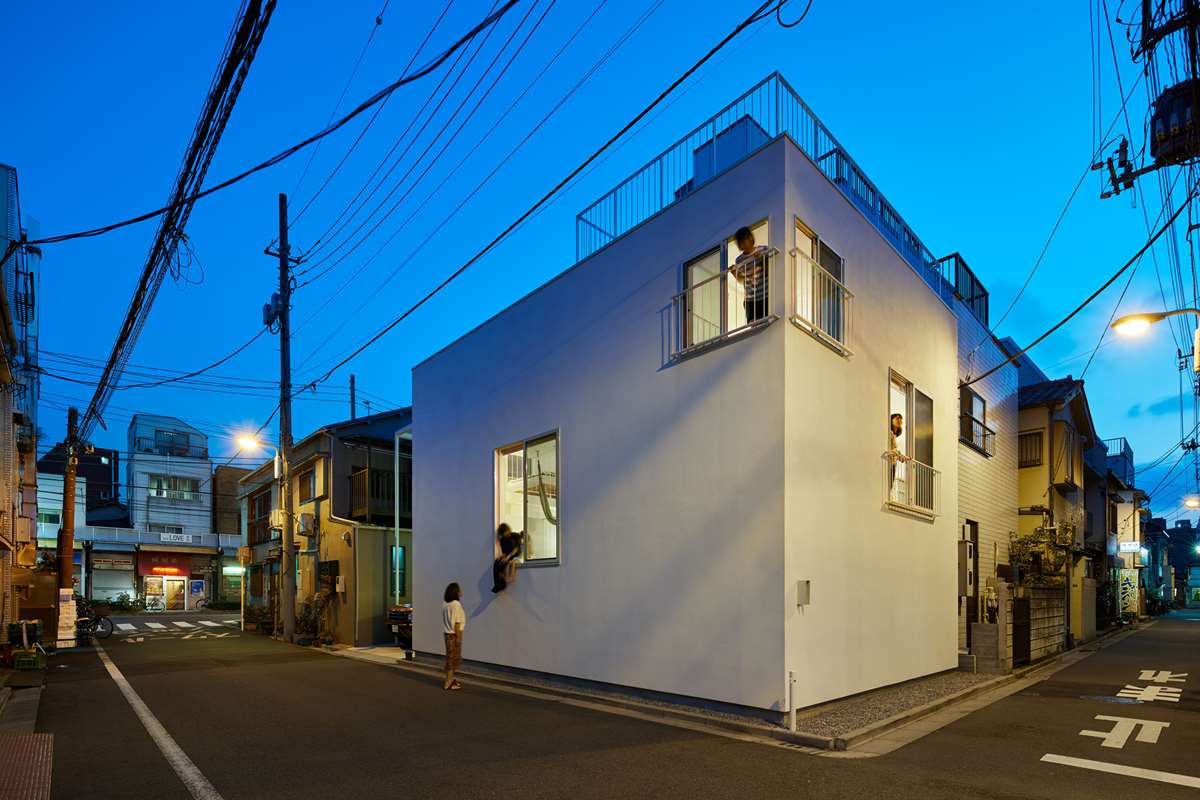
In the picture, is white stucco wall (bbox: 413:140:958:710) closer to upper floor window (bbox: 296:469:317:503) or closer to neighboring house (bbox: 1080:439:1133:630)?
upper floor window (bbox: 296:469:317:503)

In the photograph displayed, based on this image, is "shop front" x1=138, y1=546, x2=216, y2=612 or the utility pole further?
"shop front" x1=138, y1=546, x2=216, y2=612

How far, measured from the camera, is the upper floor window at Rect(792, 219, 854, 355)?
8.74 metres

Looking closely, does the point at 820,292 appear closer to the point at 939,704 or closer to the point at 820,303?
the point at 820,303

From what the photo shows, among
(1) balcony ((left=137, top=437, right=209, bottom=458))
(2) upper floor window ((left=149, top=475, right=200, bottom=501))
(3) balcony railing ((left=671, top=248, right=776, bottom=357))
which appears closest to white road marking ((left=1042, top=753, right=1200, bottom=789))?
(3) balcony railing ((left=671, top=248, right=776, bottom=357))

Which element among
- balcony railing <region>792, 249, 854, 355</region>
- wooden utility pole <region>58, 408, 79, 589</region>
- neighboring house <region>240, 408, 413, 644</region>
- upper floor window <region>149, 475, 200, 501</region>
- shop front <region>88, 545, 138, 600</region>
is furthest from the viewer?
upper floor window <region>149, 475, 200, 501</region>

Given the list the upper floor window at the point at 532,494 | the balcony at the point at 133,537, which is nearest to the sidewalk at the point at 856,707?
the upper floor window at the point at 532,494

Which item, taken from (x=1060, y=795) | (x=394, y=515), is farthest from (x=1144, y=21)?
(x=394, y=515)

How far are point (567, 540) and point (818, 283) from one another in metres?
5.33

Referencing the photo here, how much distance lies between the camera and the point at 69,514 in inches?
866

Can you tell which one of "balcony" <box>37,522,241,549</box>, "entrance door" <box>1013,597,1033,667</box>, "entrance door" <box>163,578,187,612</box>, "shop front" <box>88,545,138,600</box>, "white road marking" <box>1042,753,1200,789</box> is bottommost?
"entrance door" <box>163,578,187,612</box>

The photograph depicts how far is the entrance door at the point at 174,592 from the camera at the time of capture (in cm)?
A: 4206

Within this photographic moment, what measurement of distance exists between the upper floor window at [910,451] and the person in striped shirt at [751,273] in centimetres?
341

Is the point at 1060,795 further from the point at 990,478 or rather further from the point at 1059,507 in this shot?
the point at 1059,507

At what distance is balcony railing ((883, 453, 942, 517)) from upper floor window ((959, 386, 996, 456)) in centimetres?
256
